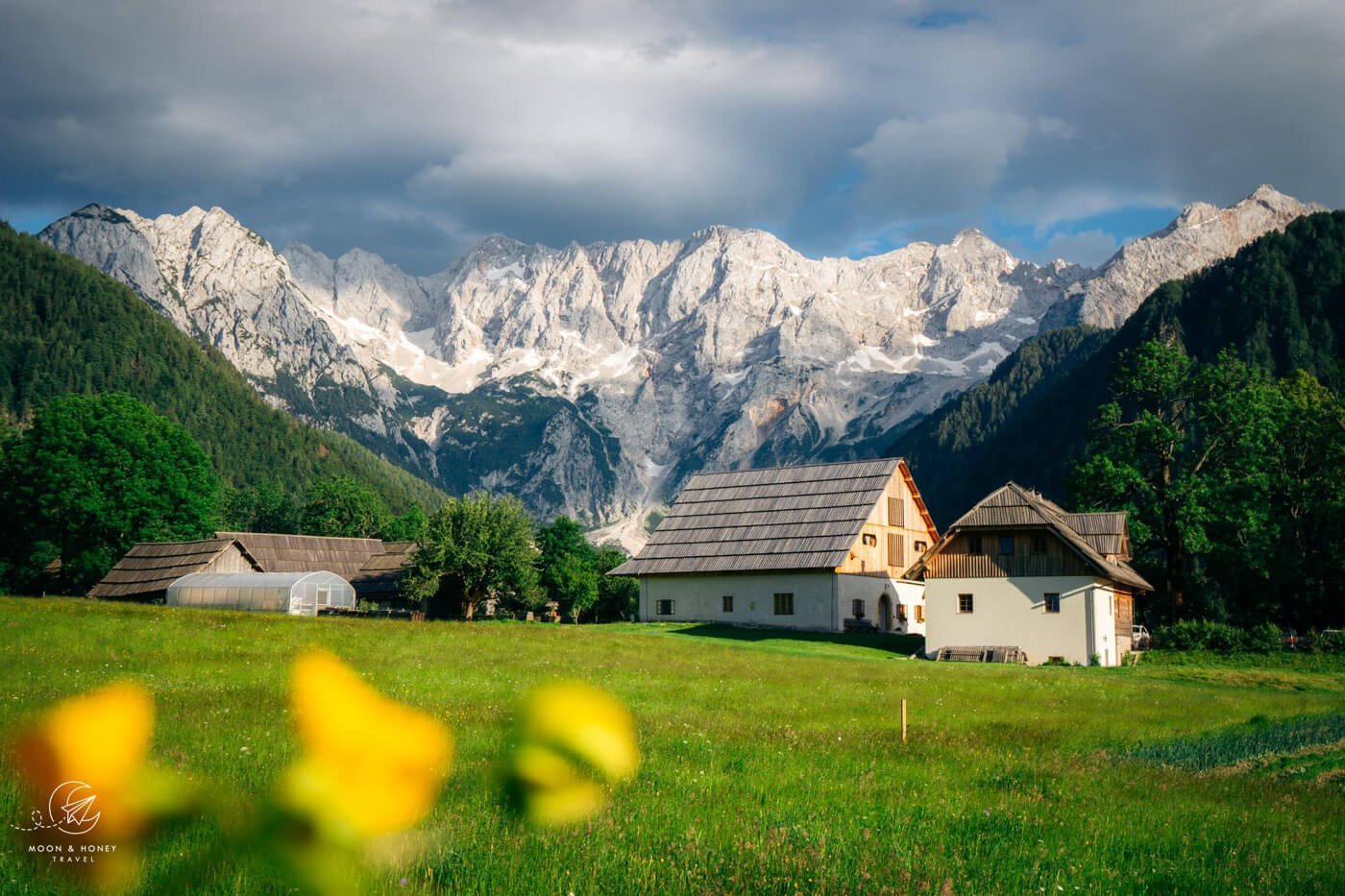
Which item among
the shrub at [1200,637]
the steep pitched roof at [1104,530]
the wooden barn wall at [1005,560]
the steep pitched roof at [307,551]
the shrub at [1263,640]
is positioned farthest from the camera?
the steep pitched roof at [307,551]

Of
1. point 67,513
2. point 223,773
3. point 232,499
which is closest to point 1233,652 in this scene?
point 223,773

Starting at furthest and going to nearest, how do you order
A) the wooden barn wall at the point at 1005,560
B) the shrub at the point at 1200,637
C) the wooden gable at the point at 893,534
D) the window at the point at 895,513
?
the window at the point at 895,513, the wooden gable at the point at 893,534, the wooden barn wall at the point at 1005,560, the shrub at the point at 1200,637

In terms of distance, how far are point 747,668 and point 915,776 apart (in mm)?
22498

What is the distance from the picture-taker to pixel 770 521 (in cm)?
7662

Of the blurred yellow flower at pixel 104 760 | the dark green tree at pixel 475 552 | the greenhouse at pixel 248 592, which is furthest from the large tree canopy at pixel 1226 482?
the blurred yellow flower at pixel 104 760

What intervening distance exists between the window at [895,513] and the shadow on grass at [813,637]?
10.5 meters

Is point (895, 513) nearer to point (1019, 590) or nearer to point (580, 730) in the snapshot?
point (1019, 590)

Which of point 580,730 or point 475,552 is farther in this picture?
point 475,552

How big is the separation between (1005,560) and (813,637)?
1270cm

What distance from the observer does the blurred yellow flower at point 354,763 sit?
3375 millimetres

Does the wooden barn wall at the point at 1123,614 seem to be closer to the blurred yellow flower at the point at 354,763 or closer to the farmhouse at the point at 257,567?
the farmhouse at the point at 257,567

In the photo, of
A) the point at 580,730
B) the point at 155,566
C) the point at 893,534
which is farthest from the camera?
the point at 155,566

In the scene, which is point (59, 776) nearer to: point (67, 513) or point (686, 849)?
point (686, 849)

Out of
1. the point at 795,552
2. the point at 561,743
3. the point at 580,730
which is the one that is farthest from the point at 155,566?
the point at 580,730
